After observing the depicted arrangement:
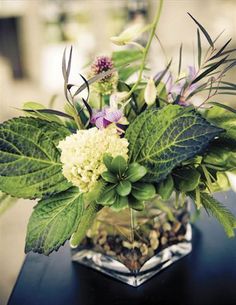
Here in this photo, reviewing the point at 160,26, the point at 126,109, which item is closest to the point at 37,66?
the point at 160,26

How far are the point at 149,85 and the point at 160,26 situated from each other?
10.3 feet

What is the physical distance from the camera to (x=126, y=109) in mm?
628

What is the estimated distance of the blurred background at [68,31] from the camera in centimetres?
327

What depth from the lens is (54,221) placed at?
0.54 meters

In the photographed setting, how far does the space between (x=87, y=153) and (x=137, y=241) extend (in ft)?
0.53

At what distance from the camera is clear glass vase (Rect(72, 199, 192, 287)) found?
63 cm

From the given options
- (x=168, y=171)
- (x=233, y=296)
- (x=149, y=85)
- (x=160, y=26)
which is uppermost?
(x=160, y=26)

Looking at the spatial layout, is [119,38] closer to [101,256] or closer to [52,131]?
[52,131]

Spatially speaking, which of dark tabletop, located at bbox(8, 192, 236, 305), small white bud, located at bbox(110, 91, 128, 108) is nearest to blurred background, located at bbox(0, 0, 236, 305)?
dark tabletop, located at bbox(8, 192, 236, 305)

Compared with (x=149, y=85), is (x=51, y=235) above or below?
below

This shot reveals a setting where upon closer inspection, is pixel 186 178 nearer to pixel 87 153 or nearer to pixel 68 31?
pixel 87 153

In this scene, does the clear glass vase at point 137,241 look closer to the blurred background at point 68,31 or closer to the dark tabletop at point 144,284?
the dark tabletop at point 144,284

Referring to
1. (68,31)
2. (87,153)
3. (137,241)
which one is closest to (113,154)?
(87,153)

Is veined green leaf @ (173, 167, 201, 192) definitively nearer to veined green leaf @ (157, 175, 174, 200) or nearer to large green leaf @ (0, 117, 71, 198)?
veined green leaf @ (157, 175, 174, 200)
